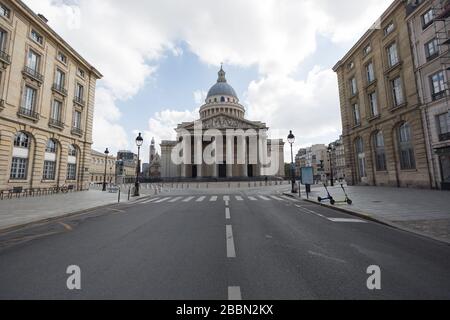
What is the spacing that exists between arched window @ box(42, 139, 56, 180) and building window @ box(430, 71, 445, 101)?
3686cm

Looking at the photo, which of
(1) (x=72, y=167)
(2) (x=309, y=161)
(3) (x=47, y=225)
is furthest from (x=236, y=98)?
(3) (x=47, y=225)

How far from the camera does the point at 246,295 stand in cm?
287

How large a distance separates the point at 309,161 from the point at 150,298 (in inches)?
4643

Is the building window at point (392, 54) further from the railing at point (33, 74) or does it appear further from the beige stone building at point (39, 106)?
the beige stone building at point (39, 106)

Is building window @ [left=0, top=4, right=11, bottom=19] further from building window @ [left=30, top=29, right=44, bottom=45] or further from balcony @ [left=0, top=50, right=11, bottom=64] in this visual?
balcony @ [left=0, top=50, right=11, bottom=64]

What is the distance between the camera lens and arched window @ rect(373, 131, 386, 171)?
985 inches

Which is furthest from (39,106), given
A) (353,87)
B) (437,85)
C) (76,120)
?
(353,87)

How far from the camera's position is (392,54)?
23625mm

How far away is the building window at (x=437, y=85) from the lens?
18.2 metres

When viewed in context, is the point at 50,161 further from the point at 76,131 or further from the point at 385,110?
the point at 385,110

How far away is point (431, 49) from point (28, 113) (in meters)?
36.9

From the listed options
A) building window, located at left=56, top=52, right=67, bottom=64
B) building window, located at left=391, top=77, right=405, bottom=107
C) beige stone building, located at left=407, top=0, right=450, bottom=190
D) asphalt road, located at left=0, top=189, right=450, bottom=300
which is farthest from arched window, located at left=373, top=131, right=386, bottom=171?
building window, located at left=56, top=52, right=67, bottom=64

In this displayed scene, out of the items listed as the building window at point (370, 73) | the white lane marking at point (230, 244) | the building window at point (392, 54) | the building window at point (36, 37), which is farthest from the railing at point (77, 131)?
the building window at point (392, 54)
